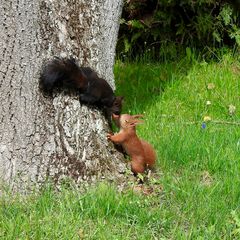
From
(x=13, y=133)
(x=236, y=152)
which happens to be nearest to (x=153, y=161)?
(x=236, y=152)

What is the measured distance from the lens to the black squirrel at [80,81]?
3723 millimetres

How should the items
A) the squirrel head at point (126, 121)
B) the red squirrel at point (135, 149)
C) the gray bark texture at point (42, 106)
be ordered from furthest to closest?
the squirrel head at point (126, 121) → the red squirrel at point (135, 149) → the gray bark texture at point (42, 106)

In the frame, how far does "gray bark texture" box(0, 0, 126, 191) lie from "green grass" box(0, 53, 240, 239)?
0.59 ft

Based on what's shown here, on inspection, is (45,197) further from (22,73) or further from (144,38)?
(144,38)

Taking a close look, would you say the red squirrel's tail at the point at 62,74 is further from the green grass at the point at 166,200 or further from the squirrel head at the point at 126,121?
the green grass at the point at 166,200

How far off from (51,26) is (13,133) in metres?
0.69

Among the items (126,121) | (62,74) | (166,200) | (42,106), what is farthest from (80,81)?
(166,200)

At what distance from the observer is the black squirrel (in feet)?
12.2

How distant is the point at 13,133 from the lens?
3.74m

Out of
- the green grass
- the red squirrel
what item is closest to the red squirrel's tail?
the red squirrel

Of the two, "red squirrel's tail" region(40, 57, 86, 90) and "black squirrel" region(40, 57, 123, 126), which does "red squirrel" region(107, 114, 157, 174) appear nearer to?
"black squirrel" region(40, 57, 123, 126)

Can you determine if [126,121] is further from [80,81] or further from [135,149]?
[80,81]

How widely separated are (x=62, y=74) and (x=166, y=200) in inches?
40.5

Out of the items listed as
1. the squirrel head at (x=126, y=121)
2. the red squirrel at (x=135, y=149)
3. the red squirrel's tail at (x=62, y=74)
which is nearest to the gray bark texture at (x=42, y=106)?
the red squirrel's tail at (x=62, y=74)
